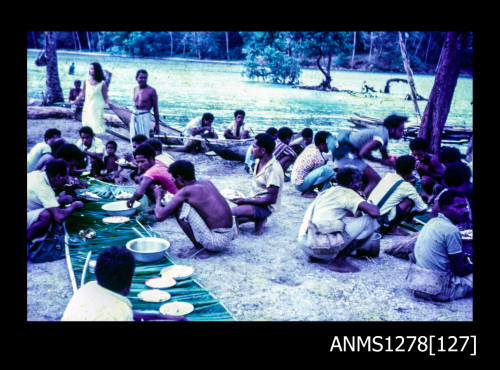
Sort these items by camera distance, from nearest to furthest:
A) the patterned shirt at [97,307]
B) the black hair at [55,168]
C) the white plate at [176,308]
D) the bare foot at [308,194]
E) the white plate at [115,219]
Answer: the patterned shirt at [97,307]
the white plate at [176,308]
the black hair at [55,168]
the white plate at [115,219]
the bare foot at [308,194]

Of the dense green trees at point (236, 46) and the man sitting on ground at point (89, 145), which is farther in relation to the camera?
the dense green trees at point (236, 46)

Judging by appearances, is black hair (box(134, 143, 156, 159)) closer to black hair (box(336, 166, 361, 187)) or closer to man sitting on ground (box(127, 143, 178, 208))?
man sitting on ground (box(127, 143, 178, 208))

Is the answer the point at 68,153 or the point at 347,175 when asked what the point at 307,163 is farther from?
the point at 68,153

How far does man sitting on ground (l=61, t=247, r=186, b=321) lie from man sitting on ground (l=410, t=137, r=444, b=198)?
4842 mm

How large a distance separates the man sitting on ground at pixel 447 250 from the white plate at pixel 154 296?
6.90 ft

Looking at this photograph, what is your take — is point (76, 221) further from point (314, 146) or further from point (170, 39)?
point (170, 39)

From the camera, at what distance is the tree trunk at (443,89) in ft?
27.7

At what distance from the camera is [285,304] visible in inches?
145

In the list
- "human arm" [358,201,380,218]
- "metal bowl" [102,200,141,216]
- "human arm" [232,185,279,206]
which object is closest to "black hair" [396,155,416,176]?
"human arm" [358,201,380,218]

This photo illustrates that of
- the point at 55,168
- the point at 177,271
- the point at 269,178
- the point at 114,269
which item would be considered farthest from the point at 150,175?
the point at 114,269

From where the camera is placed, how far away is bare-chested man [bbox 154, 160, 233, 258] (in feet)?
14.1

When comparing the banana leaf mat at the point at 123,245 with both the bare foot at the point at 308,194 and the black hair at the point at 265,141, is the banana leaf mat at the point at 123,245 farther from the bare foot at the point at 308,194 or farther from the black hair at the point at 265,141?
the bare foot at the point at 308,194

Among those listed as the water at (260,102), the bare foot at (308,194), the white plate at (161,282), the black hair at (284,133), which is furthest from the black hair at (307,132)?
the water at (260,102)
